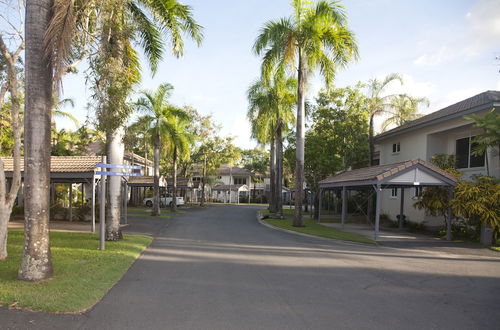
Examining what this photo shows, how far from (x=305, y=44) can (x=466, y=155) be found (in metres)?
10.1

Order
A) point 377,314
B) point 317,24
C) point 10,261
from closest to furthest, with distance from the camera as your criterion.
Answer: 1. point 377,314
2. point 10,261
3. point 317,24

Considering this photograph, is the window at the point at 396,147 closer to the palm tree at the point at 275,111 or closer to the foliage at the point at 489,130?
the palm tree at the point at 275,111

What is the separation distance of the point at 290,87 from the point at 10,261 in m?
22.9

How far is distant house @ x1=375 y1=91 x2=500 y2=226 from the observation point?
17220 mm

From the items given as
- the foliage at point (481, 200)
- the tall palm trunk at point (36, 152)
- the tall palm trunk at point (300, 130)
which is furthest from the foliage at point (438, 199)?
the tall palm trunk at point (36, 152)

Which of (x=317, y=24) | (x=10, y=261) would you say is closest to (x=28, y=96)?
(x=10, y=261)

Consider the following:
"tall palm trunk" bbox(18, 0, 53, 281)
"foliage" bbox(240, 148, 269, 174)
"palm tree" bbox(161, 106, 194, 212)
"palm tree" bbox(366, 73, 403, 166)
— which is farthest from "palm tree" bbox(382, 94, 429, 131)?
"foliage" bbox(240, 148, 269, 174)

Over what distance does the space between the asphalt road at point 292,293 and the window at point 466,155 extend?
772cm

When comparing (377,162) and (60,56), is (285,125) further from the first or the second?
(60,56)

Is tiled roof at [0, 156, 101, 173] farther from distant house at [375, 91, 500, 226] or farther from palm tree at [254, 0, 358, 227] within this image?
distant house at [375, 91, 500, 226]

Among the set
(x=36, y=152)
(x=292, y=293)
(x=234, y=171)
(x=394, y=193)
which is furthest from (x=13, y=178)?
(x=234, y=171)

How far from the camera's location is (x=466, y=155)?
19578 millimetres

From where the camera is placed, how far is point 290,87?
1128 inches

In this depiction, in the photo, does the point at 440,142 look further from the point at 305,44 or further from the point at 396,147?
the point at 305,44
